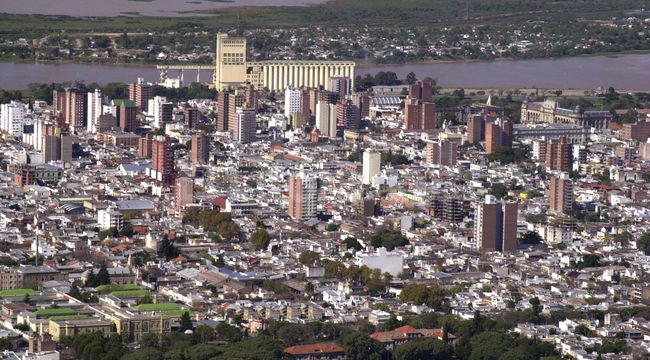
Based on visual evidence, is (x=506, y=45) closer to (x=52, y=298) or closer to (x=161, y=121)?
(x=161, y=121)

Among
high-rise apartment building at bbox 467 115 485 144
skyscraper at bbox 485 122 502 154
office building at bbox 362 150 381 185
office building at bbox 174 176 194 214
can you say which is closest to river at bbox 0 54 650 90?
high-rise apartment building at bbox 467 115 485 144

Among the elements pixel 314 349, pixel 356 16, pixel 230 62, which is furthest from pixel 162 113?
pixel 356 16

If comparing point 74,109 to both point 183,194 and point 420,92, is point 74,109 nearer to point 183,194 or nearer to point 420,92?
point 420,92

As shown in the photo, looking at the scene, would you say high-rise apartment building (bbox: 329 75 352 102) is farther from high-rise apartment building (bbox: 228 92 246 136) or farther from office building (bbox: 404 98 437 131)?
high-rise apartment building (bbox: 228 92 246 136)

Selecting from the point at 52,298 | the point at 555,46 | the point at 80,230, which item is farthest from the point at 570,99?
the point at 52,298

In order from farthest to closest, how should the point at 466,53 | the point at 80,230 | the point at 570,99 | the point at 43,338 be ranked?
the point at 466,53 < the point at 570,99 < the point at 80,230 < the point at 43,338
